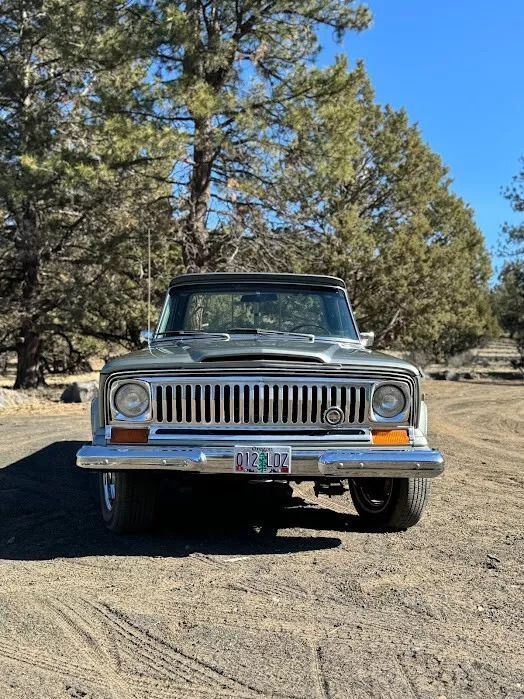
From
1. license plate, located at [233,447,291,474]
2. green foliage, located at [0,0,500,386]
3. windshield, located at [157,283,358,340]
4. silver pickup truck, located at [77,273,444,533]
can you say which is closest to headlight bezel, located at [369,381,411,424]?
silver pickup truck, located at [77,273,444,533]

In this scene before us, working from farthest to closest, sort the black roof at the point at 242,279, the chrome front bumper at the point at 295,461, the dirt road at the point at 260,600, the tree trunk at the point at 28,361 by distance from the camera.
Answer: the tree trunk at the point at 28,361
the black roof at the point at 242,279
the chrome front bumper at the point at 295,461
the dirt road at the point at 260,600

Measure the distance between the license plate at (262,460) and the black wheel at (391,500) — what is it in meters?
0.99

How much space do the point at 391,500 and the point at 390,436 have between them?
2.48ft

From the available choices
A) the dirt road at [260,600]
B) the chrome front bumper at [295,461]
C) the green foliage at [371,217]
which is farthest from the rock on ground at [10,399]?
the chrome front bumper at [295,461]

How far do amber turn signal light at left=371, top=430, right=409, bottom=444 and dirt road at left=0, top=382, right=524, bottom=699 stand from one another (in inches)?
29.5

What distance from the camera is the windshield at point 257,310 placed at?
18.8 feet

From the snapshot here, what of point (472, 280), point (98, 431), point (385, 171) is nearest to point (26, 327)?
point (385, 171)

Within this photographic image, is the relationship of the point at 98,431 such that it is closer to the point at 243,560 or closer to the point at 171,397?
the point at 171,397

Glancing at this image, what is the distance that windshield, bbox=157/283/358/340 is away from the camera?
5.73 m

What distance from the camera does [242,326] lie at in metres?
5.70

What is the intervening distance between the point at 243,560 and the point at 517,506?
2803 millimetres

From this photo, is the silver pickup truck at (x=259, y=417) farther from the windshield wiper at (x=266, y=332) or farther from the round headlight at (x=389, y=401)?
the windshield wiper at (x=266, y=332)

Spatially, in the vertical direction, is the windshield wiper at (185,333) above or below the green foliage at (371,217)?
A: below

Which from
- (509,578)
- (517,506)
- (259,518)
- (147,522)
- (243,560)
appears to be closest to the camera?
(509,578)
